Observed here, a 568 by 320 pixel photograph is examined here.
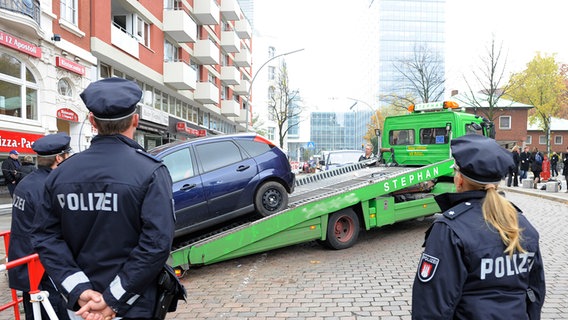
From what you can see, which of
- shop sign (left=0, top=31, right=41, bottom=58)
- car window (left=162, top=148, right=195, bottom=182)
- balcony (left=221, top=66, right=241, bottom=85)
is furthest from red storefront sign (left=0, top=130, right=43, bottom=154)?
balcony (left=221, top=66, right=241, bottom=85)

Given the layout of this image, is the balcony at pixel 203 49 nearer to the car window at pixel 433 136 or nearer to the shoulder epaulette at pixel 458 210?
the car window at pixel 433 136

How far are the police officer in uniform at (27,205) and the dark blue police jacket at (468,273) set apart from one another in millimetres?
2589

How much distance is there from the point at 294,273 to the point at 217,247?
1.18 m

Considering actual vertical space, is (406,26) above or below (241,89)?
above

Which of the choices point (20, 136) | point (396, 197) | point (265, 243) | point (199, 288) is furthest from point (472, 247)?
point (20, 136)

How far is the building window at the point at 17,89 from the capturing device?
11.8 meters

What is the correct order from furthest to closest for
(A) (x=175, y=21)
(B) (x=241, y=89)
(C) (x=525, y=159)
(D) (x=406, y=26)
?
(D) (x=406, y=26), (B) (x=241, y=89), (A) (x=175, y=21), (C) (x=525, y=159)

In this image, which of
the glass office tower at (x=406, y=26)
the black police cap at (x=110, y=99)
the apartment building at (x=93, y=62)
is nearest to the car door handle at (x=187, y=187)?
the black police cap at (x=110, y=99)

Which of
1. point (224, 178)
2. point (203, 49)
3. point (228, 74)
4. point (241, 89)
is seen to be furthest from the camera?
point (241, 89)

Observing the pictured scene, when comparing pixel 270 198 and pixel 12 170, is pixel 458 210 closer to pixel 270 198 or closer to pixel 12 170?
pixel 270 198

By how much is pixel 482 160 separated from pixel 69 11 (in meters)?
15.9

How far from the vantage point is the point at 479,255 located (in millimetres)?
1730

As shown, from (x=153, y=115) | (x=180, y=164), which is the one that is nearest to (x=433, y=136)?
(x=180, y=164)

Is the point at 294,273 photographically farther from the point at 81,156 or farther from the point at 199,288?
the point at 81,156
